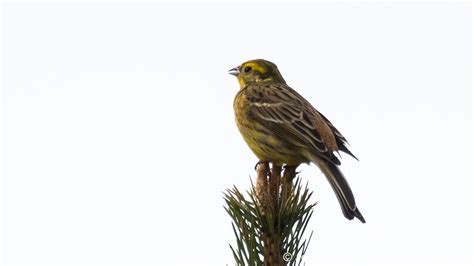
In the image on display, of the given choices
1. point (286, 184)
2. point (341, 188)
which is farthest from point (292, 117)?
point (286, 184)

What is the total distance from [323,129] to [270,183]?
7.15 ft

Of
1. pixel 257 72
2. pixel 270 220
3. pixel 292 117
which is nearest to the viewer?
pixel 270 220

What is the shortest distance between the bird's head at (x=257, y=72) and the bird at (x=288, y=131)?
225 mm

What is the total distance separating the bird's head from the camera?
8.52 m

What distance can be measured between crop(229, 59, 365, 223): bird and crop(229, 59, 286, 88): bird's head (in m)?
0.22

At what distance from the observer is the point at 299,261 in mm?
4020

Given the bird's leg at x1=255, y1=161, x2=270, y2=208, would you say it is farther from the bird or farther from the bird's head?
the bird's head

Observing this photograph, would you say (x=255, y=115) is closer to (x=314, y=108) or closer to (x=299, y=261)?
(x=314, y=108)

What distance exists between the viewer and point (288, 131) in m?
6.82

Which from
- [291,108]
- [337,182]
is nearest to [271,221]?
[337,182]

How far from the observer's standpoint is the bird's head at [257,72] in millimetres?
8516

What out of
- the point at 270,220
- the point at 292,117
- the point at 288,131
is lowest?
the point at 270,220

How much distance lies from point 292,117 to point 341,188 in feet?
4.99

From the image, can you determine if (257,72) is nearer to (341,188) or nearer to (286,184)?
(341,188)
